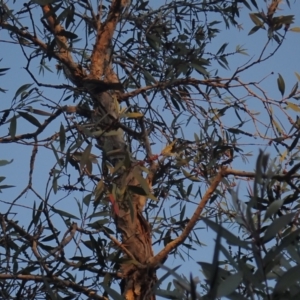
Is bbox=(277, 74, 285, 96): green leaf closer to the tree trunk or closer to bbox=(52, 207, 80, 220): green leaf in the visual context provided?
the tree trunk

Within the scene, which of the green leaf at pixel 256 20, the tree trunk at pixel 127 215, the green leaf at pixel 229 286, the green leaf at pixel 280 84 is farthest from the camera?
the green leaf at pixel 256 20

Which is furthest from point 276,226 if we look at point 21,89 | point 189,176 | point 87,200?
point 189,176

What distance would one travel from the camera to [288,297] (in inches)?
25.4

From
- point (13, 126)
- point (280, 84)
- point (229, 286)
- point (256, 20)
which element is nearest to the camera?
point (229, 286)

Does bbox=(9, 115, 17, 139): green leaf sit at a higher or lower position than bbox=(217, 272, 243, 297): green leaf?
higher

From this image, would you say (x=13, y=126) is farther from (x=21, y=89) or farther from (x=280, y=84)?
(x=280, y=84)

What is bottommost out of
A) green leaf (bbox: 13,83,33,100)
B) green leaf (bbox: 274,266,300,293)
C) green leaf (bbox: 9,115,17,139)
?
green leaf (bbox: 274,266,300,293)

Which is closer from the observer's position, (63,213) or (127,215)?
(63,213)

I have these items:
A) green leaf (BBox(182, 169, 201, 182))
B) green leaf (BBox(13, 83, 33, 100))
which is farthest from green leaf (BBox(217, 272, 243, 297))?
green leaf (BBox(182, 169, 201, 182))

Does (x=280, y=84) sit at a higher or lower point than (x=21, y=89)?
lower

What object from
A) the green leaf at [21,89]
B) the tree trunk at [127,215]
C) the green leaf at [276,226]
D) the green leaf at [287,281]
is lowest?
the green leaf at [287,281]

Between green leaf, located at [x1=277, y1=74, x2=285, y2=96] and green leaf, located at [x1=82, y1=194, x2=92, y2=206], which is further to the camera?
green leaf, located at [x1=277, y1=74, x2=285, y2=96]

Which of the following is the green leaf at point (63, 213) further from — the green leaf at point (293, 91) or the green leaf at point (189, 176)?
the green leaf at point (293, 91)

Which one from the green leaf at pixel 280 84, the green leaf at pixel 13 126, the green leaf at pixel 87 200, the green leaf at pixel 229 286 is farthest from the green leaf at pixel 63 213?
the green leaf at pixel 229 286
